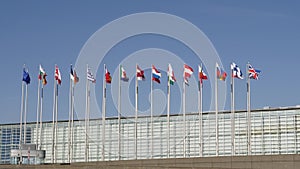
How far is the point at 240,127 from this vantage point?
8775cm

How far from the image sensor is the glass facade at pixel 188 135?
85250mm

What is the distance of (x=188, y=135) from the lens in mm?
90875

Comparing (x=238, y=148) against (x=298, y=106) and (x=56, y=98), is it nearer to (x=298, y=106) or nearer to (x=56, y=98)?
(x=298, y=106)

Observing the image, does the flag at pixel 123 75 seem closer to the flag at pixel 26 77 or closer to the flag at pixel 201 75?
the flag at pixel 201 75

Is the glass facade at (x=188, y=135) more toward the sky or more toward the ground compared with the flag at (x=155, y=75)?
more toward the ground

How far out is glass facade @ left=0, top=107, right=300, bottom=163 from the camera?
8525 cm

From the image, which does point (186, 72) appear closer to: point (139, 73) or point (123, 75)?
point (139, 73)

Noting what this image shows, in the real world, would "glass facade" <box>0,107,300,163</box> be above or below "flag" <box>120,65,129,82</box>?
below

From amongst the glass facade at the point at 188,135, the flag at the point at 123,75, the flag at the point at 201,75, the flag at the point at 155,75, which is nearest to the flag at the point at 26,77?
the flag at the point at 123,75

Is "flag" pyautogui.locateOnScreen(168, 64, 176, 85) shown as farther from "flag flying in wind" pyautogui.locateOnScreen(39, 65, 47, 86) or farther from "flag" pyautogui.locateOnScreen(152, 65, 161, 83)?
"flag flying in wind" pyautogui.locateOnScreen(39, 65, 47, 86)

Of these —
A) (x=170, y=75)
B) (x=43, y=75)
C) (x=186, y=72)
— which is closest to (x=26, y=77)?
(x=43, y=75)

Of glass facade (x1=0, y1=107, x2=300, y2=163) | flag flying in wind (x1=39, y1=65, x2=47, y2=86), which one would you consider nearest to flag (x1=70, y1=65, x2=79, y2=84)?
flag flying in wind (x1=39, y1=65, x2=47, y2=86)

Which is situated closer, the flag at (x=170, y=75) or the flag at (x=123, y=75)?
the flag at (x=123, y=75)

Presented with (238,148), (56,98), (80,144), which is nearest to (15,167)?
(56,98)
